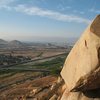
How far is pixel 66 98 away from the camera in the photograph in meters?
17.8

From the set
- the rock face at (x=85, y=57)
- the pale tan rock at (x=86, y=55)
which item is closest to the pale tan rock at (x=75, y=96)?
the rock face at (x=85, y=57)

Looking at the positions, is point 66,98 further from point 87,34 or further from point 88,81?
point 87,34

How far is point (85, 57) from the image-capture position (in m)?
14.9

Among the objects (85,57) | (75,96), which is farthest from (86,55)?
(75,96)

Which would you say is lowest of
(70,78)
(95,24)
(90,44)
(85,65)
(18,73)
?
(18,73)

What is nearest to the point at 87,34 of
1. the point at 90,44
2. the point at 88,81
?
the point at 90,44

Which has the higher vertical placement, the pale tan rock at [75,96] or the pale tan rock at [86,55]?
the pale tan rock at [86,55]

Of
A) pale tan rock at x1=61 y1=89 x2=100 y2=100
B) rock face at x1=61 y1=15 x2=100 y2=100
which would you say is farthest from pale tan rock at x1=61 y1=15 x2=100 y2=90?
pale tan rock at x1=61 y1=89 x2=100 y2=100

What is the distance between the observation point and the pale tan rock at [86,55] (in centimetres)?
1402

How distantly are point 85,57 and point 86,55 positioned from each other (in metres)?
0.20

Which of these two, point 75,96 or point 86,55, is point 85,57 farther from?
point 75,96

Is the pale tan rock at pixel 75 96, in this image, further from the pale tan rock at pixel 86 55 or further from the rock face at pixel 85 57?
the pale tan rock at pixel 86 55

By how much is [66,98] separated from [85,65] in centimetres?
407

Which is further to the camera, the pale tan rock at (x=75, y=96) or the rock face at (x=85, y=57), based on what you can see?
the pale tan rock at (x=75, y=96)
